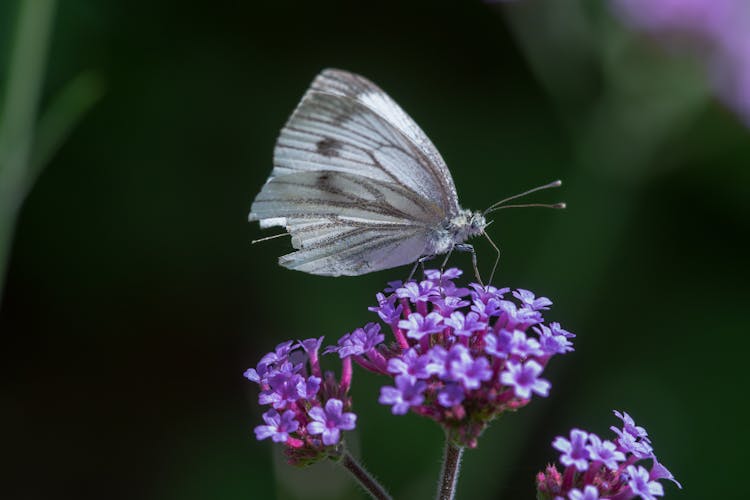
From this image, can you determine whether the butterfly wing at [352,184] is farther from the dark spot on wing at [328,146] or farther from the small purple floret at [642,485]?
the small purple floret at [642,485]

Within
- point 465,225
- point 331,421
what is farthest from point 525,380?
point 465,225

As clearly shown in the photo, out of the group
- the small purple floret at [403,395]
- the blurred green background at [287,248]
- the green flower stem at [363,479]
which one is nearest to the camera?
the small purple floret at [403,395]

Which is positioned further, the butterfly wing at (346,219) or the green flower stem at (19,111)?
the green flower stem at (19,111)

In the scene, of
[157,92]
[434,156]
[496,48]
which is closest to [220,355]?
[157,92]

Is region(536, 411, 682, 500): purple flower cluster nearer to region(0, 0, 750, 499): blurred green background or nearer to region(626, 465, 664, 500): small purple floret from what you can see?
region(626, 465, 664, 500): small purple floret

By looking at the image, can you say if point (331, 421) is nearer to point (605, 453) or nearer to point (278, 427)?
point (278, 427)

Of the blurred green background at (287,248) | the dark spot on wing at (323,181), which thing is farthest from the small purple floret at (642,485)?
the blurred green background at (287,248)
